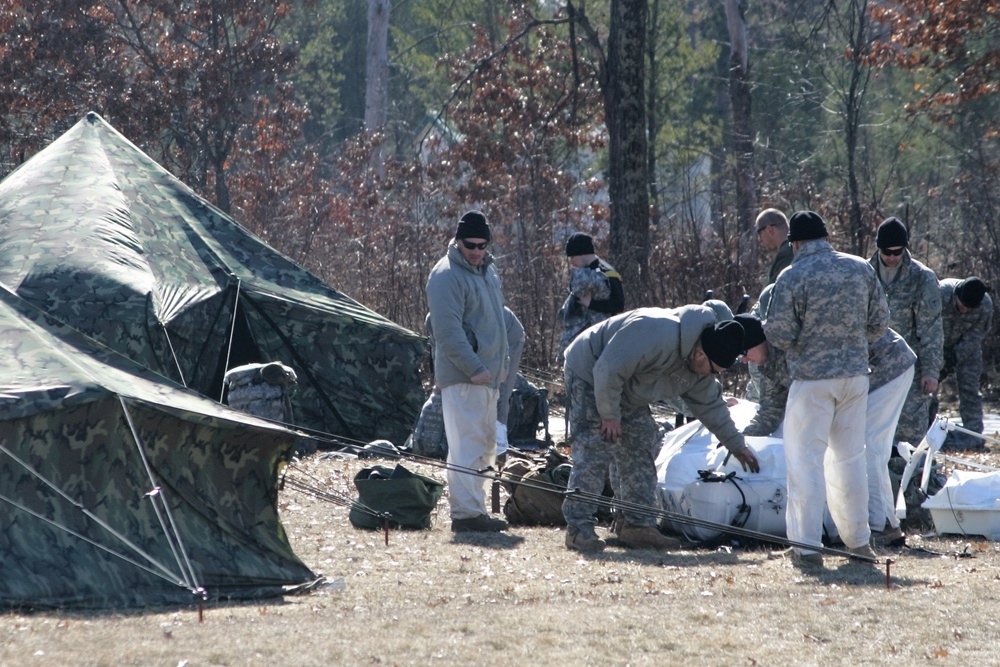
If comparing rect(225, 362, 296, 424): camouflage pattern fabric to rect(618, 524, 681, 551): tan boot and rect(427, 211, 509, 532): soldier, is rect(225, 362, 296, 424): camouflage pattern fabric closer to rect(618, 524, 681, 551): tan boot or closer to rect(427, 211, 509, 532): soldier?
rect(427, 211, 509, 532): soldier

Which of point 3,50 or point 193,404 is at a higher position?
point 3,50

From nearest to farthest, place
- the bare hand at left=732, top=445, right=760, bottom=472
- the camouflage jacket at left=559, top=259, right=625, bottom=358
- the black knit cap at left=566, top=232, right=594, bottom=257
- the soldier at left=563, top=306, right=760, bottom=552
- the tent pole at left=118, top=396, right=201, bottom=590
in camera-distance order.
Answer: the tent pole at left=118, top=396, right=201, bottom=590
the soldier at left=563, top=306, right=760, bottom=552
the bare hand at left=732, top=445, right=760, bottom=472
the black knit cap at left=566, top=232, right=594, bottom=257
the camouflage jacket at left=559, top=259, right=625, bottom=358

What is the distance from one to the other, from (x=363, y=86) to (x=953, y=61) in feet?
72.7

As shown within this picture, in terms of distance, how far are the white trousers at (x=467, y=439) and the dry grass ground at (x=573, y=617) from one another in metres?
0.77

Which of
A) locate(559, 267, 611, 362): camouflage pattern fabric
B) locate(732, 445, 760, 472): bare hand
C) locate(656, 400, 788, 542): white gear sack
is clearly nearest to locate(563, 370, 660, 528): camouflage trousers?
locate(656, 400, 788, 542): white gear sack

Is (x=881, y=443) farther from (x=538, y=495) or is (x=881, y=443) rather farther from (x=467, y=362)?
(x=467, y=362)

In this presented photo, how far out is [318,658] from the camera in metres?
5.14

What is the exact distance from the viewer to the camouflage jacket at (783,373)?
7.86 metres

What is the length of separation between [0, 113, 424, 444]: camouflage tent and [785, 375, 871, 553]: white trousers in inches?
241

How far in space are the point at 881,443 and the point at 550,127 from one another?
64.2ft

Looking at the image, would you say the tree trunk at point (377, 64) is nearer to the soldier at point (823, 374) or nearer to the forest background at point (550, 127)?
the forest background at point (550, 127)

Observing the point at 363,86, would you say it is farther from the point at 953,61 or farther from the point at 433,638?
the point at 433,638

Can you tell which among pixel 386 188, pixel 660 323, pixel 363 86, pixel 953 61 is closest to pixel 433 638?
pixel 660 323

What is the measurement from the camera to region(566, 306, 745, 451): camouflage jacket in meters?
7.46
